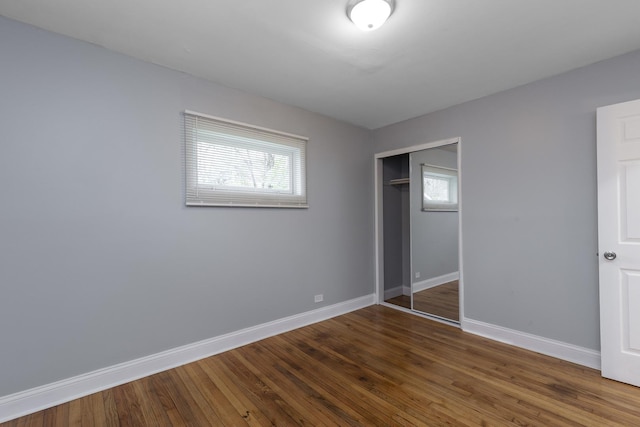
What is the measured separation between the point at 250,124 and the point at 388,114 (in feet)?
5.81

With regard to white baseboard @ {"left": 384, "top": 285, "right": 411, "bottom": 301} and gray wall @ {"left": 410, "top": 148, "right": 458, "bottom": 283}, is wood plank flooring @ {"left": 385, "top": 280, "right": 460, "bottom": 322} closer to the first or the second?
gray wall @ {"left": 410, "top": 148, "right": 458, "bottom": 283}

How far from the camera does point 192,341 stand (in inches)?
101

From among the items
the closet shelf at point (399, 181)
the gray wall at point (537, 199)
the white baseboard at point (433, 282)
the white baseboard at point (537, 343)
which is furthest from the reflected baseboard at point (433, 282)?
the closet shelf at point (399, 181)

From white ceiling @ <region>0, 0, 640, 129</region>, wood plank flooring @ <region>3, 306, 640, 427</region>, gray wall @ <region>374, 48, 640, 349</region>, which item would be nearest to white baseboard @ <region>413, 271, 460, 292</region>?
gray wall @ <region>374, 48, 640, 349</region>

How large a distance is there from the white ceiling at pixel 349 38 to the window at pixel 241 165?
0.47 meters

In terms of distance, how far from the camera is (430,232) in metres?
3.73

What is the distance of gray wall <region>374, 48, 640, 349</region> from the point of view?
2.41 m

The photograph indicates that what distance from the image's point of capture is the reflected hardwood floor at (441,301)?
3.41 metres

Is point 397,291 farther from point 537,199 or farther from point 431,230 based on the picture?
point 537,199

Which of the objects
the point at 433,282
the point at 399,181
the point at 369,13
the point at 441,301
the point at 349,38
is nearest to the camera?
the point at 369,13

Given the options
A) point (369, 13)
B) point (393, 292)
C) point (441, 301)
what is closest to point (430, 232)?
point (441, 301)

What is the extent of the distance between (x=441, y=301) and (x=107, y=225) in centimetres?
365

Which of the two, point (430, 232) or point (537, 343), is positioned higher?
point (430, 232)

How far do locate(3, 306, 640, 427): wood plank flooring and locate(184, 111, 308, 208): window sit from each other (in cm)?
152
